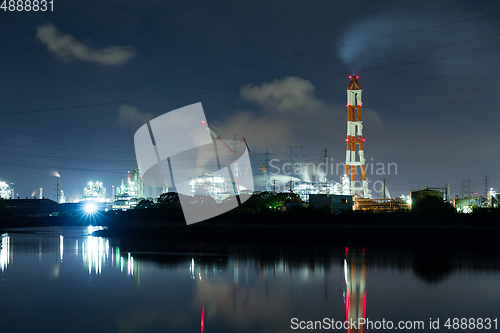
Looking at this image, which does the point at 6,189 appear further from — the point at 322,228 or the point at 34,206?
the point at 322,228

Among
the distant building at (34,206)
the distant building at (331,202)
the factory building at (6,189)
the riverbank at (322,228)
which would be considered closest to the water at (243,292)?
the riverbank at (322,228)

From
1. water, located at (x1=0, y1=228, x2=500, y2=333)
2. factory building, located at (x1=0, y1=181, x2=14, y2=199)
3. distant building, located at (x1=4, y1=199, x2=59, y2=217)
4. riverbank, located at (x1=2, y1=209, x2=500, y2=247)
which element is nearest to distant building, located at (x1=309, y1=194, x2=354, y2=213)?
riverbank, located at (x1=2, y1=209, x2=500, y2=247)

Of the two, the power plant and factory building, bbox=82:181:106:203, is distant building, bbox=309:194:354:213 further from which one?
factory building, bbox=82:181:106:203

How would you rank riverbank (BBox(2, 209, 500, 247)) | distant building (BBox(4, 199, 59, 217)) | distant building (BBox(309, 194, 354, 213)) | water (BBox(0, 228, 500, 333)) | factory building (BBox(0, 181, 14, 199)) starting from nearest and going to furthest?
water (BBox(0, 228, 500, 333))
riverbank (BBox(2, 209, 500, 247))
distant building (BBox(309, 194, 354, 213))
distant building (BBox(4, 199, 59, 217))
factory building (BBox(0, 181, 14, 199))

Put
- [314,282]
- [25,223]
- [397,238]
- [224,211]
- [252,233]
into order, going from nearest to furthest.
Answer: [314,282] → [397,238] → [252,233] → [224,211] → [25,223]

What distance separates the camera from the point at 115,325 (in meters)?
11.7

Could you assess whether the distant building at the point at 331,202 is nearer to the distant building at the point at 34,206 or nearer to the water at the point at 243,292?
the water at the point at 243,292

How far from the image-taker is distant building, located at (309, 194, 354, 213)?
5200cm

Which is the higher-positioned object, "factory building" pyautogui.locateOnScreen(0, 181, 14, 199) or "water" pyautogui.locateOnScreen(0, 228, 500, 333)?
"factory building" pyautogui.locateOnScreen(0, 181, 14, 199)

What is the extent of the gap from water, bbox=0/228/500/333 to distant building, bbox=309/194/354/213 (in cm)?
2412

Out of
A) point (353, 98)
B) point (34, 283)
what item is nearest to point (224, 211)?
point (353, 98)

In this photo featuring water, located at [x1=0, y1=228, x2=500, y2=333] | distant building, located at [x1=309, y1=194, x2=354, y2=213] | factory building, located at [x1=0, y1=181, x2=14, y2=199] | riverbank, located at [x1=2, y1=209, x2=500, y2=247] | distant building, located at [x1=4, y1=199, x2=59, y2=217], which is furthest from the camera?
factory building, located at [x1=0, y1=181, x2=14, y2=199]

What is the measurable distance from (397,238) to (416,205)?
9.77 metres

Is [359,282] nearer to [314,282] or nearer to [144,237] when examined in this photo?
[314,282]
